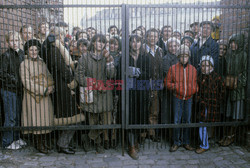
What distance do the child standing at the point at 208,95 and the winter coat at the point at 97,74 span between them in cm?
152

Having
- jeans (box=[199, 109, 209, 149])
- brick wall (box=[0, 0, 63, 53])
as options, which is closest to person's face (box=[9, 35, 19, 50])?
brick wall (box=[0, 0, 63, 53])

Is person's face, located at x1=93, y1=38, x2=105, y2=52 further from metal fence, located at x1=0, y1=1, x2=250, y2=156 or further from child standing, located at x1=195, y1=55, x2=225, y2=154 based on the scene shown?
child standing, located at x1=195, y1=55, x2=225, y2=154

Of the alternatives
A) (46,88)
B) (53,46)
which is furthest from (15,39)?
(46,88)

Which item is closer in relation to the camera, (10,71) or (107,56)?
(107,56)

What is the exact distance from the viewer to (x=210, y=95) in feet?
13.8

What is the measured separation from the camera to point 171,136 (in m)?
4.60

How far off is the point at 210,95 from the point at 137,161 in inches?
64.7

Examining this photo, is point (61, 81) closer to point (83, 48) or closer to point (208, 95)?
point (83, 48)

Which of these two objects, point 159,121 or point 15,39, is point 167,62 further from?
point 15,39

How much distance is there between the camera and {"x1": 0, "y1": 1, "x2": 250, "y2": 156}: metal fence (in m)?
3.92

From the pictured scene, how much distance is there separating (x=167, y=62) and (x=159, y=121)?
124 centimetres

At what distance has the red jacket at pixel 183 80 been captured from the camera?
4.09m

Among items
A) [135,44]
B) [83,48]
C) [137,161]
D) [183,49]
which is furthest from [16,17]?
[137,161]

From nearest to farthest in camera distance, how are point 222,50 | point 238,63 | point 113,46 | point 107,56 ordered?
point 107,56, point 113,46, point 238,63, point 222,50
